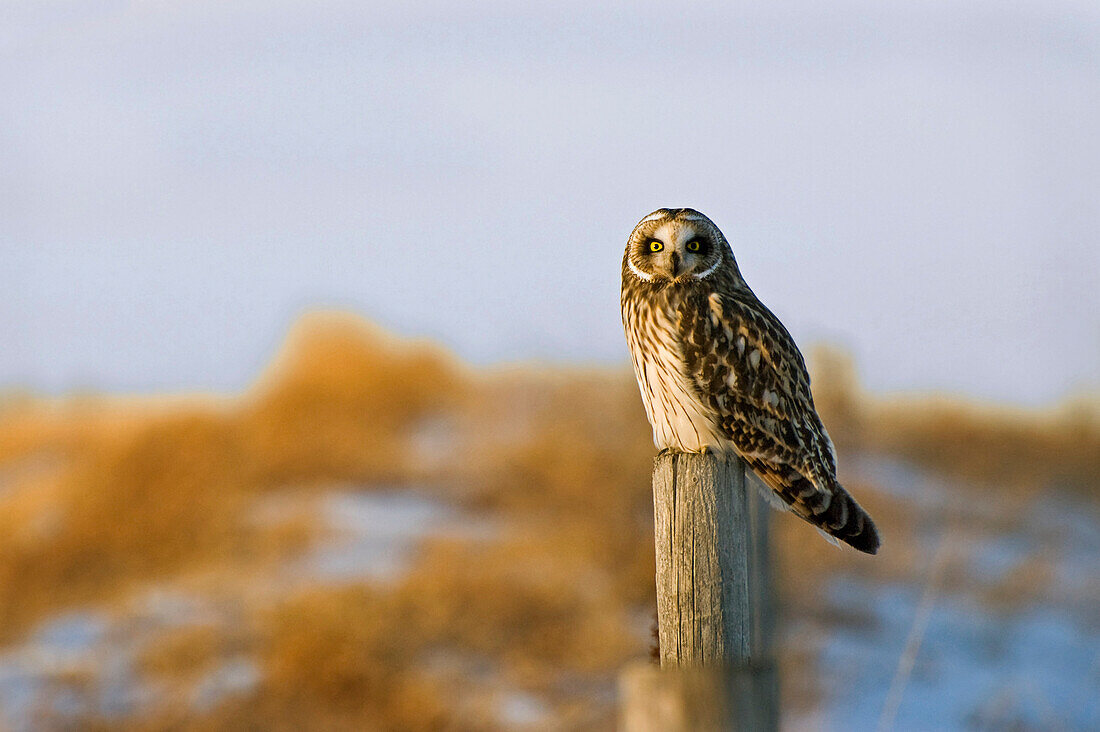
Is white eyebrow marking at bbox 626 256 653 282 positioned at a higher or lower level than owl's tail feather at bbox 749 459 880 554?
higher

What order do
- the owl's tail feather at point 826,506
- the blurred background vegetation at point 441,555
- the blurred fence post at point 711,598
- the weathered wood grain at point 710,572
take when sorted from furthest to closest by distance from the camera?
1. the blurred background vegetation at point 441,555
2. the owl's tail feather at point 826,506
3. the weathered wood grain at point 710,572
4. the blurred fence post at point 711,598

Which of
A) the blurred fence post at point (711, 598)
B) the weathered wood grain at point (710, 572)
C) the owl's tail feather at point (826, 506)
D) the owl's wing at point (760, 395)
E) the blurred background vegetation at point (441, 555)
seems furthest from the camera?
the blurred background vegetation at point (441, 555)

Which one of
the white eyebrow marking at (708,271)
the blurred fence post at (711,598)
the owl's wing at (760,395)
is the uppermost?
the white eyebrow marking at (708,271)

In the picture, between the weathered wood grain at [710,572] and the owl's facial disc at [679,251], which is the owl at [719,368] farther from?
the weathered wood grain at [710,572]

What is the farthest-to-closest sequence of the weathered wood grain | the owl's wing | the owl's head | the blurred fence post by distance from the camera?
1. the owl's head
2. the owl's wing
3. the weathered wood grain
4. the blurred fence post

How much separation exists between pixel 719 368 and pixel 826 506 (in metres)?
0.42

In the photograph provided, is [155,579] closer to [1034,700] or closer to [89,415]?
[89,415]

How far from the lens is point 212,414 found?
32.9 ft

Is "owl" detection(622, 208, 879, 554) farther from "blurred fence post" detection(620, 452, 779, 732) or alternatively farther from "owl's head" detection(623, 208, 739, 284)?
"blurred fence post" detection(620, 452, 779, 732)

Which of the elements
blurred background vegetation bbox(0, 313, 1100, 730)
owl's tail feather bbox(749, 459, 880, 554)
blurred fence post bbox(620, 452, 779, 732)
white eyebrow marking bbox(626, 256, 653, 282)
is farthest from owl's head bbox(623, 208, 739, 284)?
Result: blurred background vegetation bbox(0, 313, 1100, 730)

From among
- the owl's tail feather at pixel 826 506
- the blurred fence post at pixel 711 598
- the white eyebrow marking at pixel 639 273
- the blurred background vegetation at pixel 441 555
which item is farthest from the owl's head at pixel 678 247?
the blurred background vegetation at pixel 441 555

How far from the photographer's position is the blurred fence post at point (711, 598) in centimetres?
176

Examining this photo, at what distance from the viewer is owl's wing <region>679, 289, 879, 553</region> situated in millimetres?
2650

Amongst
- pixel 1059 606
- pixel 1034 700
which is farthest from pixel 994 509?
pixel 1034 700
